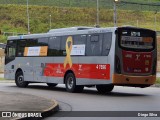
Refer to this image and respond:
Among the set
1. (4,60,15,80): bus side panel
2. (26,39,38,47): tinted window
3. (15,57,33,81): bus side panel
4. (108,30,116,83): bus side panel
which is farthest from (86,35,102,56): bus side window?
(4,60,15,80): bus side panel

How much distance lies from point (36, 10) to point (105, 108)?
81798 millimetres

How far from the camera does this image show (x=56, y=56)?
26.6 meters

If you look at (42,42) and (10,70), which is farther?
(10,70)

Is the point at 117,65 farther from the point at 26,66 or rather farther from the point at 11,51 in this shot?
the point at 11,51

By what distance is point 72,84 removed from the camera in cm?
2498

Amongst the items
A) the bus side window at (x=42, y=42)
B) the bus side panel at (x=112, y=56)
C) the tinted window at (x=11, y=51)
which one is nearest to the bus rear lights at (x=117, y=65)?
the bus side panel at (x=112, y=56)

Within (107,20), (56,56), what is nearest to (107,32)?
(56,56)

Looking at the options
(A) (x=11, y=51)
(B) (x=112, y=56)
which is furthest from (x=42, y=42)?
(B) (x=112, y=56)

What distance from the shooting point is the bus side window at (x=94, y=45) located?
23.3 m

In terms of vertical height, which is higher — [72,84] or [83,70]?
[83,70]

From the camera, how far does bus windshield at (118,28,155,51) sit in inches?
890

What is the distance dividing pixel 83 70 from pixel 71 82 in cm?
133

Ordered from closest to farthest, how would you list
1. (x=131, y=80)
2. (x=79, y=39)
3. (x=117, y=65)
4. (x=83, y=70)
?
(x=117, y=65), (x=131, y=80), (x=83, y=70), (x=79, y=39)

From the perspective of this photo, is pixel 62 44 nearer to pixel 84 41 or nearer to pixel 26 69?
pixel 84 41
